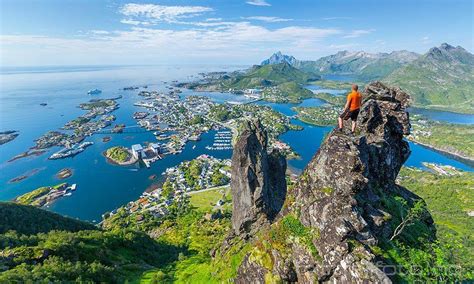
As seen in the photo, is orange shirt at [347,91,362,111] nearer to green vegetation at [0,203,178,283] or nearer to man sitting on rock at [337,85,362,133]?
man sitting on rock at [337,85,362,133]

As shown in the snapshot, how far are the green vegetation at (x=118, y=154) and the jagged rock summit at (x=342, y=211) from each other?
415 feet

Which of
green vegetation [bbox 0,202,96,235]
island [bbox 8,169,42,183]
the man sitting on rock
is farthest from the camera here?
island [bbox 8,169,42,183]

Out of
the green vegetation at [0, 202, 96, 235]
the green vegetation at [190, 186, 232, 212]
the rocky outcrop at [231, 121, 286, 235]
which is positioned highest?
the rocky outcrop at [231, 121, 286, 235]

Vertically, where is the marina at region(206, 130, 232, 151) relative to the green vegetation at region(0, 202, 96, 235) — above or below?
below

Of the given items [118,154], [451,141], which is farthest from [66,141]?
[451,141]

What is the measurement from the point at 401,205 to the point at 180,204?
271 feet

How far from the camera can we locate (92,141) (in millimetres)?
169250

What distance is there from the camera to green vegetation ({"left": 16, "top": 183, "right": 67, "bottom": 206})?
325 feet

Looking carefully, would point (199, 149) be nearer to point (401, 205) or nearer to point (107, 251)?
point (107, 251)

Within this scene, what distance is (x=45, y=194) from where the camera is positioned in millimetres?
105062

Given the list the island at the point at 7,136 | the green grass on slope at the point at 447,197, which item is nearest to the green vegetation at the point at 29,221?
the green grass on slope at the point at 447,197

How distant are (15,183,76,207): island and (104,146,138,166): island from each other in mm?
25997

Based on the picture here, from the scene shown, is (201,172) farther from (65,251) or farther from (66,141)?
(66,141)

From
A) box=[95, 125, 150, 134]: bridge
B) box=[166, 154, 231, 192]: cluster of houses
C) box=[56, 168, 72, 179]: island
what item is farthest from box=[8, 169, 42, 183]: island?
box=[166, 154, 231, 192]: cluster of houses
